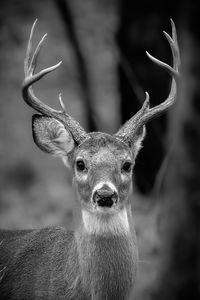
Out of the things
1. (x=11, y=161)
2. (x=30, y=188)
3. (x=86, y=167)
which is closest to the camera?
(x=86, y=167)

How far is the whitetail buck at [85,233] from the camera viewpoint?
19.5 ft

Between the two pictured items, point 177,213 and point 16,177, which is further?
point 16,177

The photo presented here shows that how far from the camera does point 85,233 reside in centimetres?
612

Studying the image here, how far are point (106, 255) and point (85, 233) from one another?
26 centimetres

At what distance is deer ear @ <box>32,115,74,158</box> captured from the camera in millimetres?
6586

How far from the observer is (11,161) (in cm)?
1487

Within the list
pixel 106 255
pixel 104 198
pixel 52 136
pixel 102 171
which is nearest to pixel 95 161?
pixel 102 171

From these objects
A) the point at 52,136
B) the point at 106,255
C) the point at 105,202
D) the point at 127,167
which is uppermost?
the point at 52,136

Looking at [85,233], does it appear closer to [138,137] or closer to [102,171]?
[102,171]

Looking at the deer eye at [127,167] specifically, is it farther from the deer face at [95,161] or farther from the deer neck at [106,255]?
the deer neck at [106,255]

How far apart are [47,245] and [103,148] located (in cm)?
101

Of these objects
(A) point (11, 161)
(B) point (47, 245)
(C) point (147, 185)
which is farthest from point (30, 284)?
(A) point (11, 161)

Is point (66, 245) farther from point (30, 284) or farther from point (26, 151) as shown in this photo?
point (26, 151)

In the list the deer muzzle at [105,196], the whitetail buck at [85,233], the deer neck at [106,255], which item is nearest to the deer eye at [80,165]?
the whitetail buck at [85,233]
